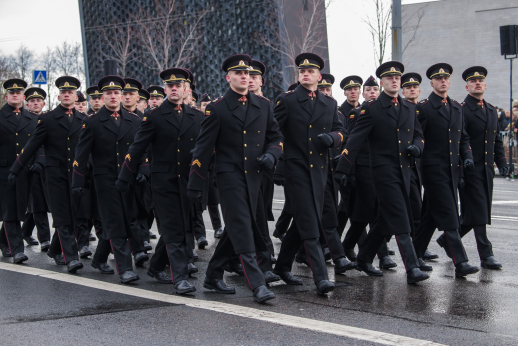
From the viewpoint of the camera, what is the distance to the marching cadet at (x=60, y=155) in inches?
339

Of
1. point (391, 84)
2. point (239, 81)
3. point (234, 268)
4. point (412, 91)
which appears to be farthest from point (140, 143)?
point (412, 91)

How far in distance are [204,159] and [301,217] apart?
1.10 meters

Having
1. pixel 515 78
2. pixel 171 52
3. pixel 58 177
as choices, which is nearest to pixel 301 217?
pixel 58 177

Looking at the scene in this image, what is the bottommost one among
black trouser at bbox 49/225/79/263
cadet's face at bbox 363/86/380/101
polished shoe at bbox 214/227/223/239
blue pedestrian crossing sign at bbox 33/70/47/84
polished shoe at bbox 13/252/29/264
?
polished shoe at bbox 13/252/29/264

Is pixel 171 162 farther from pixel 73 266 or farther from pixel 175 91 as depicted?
pixel 73 266

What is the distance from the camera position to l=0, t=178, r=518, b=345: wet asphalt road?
5.23 m

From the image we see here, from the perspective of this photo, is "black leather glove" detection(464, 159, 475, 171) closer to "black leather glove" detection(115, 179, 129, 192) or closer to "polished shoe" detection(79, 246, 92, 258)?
"black leather glove" detection(115, 179, 129, 192)

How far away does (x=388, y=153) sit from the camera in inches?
293

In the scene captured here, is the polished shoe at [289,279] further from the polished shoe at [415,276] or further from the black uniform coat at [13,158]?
the black uniform coat at [13,158]

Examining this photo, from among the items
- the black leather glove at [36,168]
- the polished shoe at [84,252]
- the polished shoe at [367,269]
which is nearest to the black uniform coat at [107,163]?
the black leather glove at [36,168]

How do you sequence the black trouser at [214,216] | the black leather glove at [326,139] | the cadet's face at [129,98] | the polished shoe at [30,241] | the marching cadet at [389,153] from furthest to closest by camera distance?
the black trouser at [214,216], the polished shoe at [30,241], the cadet's face at [129,98], the marching cadet at [389,153], the black leather glove at [326,139]

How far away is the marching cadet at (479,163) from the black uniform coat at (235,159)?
2.86 m

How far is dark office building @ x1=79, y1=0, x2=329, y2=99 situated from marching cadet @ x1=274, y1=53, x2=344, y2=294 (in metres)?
25.0

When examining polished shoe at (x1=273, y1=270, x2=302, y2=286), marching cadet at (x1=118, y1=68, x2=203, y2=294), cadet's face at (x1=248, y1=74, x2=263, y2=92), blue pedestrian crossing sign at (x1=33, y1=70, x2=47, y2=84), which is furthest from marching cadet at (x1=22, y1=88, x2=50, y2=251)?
blue pedestrian crossing sign at (x1=33, y1=70, x2=47, y2=84)
